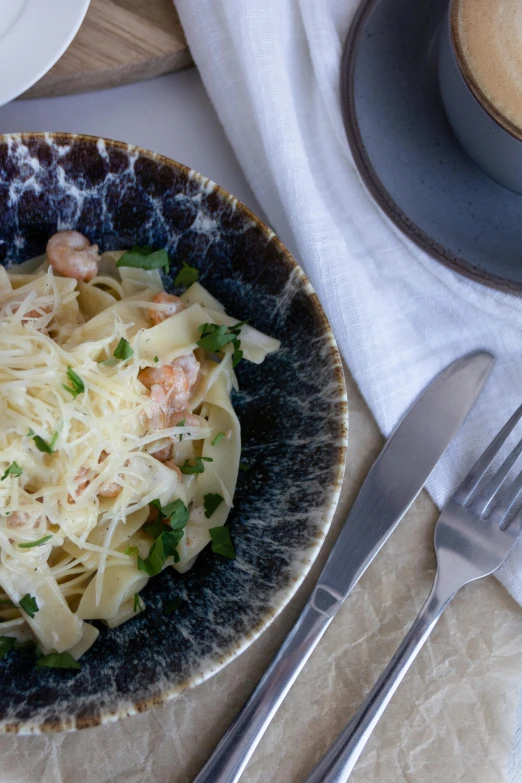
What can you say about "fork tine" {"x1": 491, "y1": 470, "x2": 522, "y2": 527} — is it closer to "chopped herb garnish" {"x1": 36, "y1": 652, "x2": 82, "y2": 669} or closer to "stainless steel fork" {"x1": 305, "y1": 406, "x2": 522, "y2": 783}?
"stainless steel fork" {"x1": 305, "y1": 406, "x2": 522, "y2": 783}

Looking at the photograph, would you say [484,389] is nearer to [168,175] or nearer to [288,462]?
[288,462]

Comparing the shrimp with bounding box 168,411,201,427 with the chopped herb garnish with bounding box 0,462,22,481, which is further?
the shrimp with bounding box 168,411,201,427

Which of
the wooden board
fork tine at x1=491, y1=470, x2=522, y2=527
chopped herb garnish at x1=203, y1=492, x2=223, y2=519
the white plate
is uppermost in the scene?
the white plate

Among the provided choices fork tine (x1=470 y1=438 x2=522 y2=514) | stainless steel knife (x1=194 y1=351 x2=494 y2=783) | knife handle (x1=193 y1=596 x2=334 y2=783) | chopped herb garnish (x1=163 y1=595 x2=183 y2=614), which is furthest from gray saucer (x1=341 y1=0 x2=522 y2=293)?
chopped herb garnish (x1=163 y1=595 x2=183 y2=614)

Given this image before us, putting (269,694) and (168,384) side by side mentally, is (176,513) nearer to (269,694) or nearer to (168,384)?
(168,384)

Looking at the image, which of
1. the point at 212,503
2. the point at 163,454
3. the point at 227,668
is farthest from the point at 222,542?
the point at 227,668

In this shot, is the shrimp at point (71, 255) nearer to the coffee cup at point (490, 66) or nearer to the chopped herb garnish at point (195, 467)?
the chopped herb garnish at point (195, 467)

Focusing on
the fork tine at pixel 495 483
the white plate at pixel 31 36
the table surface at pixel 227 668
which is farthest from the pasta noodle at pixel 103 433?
the fork tine at pixel 495 483
